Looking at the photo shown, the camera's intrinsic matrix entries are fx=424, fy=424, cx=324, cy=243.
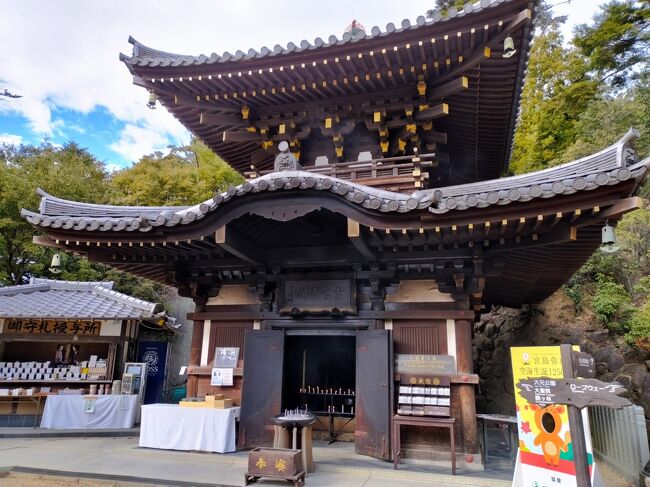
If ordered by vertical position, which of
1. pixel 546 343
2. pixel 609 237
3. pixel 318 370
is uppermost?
pixel 609 237

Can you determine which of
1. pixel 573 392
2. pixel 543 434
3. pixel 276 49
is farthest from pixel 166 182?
pixel 573 392

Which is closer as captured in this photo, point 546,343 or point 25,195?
point 546,343

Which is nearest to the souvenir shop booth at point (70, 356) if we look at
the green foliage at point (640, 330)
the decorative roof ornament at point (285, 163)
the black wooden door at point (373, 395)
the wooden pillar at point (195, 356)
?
the wooden pillar at point (195, 356)

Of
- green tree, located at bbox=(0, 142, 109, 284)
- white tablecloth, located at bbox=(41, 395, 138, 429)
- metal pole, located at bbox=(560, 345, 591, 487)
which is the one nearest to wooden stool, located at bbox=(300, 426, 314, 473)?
metal pole, located at bbox=(560, 345, 591, 487)

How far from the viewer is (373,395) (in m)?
6.43

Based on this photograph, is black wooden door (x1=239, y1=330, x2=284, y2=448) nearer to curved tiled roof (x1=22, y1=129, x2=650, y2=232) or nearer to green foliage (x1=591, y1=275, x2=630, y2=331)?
curved tiled roof (x1=22, y1=129, x2=650, y2=232)

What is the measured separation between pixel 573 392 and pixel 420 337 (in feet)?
10.9

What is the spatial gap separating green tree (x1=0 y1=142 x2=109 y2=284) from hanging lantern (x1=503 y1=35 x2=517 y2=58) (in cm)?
1575

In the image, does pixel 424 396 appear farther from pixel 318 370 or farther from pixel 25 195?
pixel 25 195

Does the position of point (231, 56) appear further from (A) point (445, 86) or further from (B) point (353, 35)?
(A) point (445, 86)

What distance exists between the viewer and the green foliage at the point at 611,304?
36.7 ft

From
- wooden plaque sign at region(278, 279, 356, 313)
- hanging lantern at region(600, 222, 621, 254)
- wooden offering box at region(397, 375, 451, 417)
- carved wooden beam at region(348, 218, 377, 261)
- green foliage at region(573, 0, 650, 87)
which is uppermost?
green foliage at region(573, 0, 650, 87)

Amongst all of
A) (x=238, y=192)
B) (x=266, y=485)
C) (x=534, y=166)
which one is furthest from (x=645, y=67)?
(x=266, y=485)

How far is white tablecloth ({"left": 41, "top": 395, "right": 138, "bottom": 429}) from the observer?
10.2 meters
